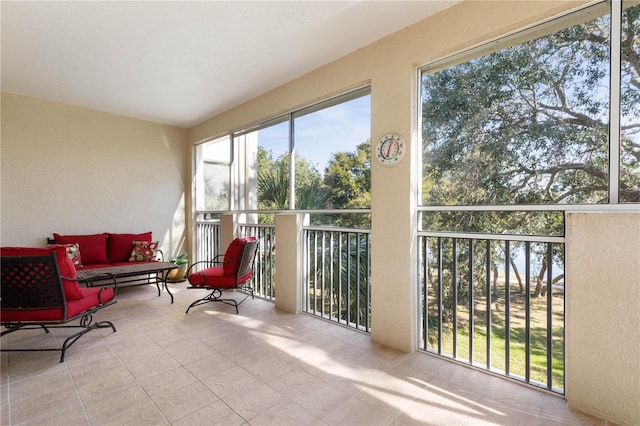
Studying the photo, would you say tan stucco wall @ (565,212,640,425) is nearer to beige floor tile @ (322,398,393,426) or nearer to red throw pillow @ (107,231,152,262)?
beige floor tile @ (322,398,393,426)

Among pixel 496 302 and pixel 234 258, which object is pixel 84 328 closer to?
pixel 234 258

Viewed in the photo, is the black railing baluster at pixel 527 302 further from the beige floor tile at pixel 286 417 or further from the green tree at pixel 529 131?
the beige floor tile at pixel 286 417

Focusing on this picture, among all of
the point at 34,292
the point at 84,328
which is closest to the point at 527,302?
the point at 34,292

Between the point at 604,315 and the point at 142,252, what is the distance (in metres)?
5.44

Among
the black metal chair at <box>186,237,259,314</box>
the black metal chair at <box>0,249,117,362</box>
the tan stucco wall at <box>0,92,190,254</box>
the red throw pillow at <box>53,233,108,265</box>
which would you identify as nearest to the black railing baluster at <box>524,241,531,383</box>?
the black metal chair at <box>186,237,259,314</box>

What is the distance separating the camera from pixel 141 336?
2.88 meters

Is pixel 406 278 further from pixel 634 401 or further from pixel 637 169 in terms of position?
pixel 637 169

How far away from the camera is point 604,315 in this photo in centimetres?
173

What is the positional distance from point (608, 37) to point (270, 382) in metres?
3.20

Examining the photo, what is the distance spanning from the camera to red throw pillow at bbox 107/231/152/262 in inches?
183

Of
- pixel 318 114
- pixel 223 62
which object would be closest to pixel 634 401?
pixel 318 114

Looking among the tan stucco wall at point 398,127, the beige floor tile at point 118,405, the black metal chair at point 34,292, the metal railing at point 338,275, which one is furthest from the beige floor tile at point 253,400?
the black metal chair at point 34,292

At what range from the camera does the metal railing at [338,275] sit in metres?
3.19

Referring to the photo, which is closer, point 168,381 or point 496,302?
point 168,381
